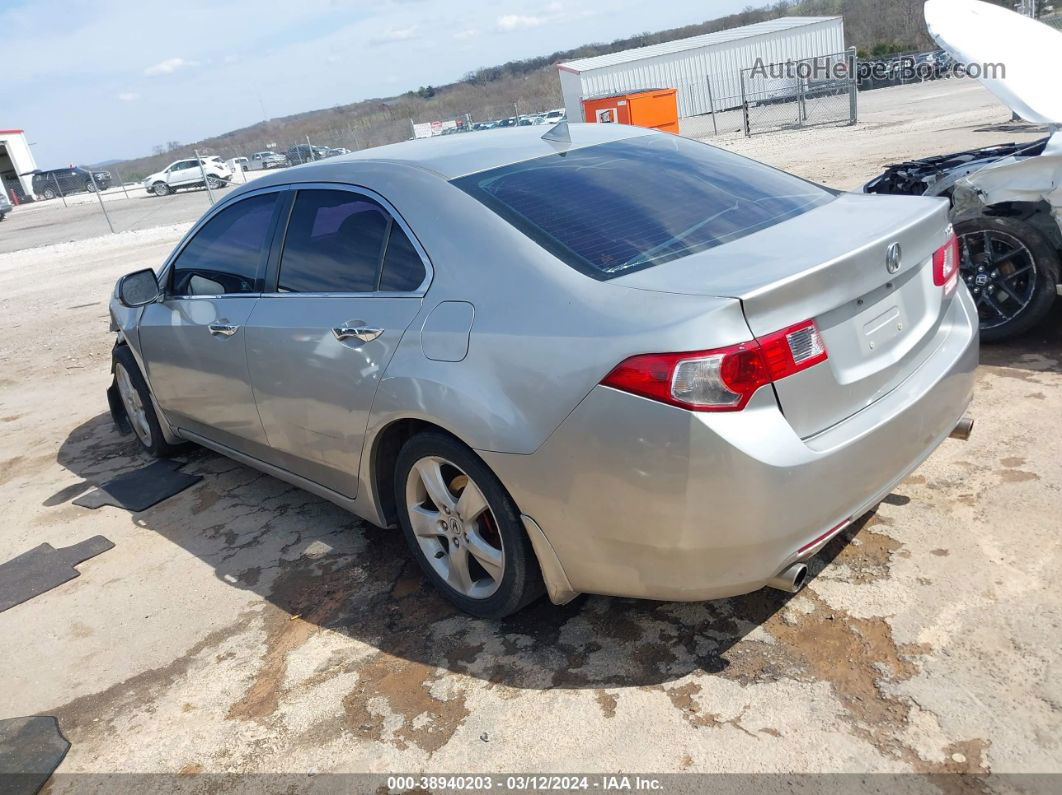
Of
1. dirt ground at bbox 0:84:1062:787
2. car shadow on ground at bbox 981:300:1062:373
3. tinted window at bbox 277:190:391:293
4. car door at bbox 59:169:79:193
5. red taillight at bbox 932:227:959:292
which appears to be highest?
car door at bbox 59:169:79:193

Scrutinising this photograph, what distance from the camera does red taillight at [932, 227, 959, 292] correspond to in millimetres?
2965

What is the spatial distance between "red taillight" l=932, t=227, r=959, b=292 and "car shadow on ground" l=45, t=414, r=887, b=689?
1.01 m

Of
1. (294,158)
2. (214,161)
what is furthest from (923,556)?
(214,161)

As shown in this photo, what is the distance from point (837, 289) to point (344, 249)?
1908 mm

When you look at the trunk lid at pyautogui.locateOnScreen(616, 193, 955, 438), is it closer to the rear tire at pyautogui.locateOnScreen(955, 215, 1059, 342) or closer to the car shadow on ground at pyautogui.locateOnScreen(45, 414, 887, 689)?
the car shadow on ground at pyautogui.locateOnScreen(45, 414, 887, 689)

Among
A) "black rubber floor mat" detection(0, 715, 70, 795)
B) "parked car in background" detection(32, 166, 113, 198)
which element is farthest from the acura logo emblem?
"parked car in background" detection(32, 166, 113, 198)

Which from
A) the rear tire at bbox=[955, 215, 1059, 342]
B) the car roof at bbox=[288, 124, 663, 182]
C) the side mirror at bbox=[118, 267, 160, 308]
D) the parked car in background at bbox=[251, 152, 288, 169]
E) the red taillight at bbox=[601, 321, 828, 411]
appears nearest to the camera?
the red taillight at bbox=[601, 321, 828, 411]

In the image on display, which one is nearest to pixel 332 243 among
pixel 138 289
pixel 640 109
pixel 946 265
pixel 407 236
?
pixel 407 236

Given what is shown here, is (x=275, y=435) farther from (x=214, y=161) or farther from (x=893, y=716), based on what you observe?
(x=214, y=161)

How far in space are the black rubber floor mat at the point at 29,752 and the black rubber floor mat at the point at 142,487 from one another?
1.85m

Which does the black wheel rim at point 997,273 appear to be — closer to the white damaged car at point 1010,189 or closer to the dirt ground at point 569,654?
the white damaged car at point 1010,189

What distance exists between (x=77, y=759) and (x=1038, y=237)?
5.26m

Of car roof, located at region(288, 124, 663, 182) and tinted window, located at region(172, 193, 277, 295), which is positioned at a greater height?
car roof, located at region(288, 124, 663, 182)

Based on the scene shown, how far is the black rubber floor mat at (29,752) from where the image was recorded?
2.71 meters
